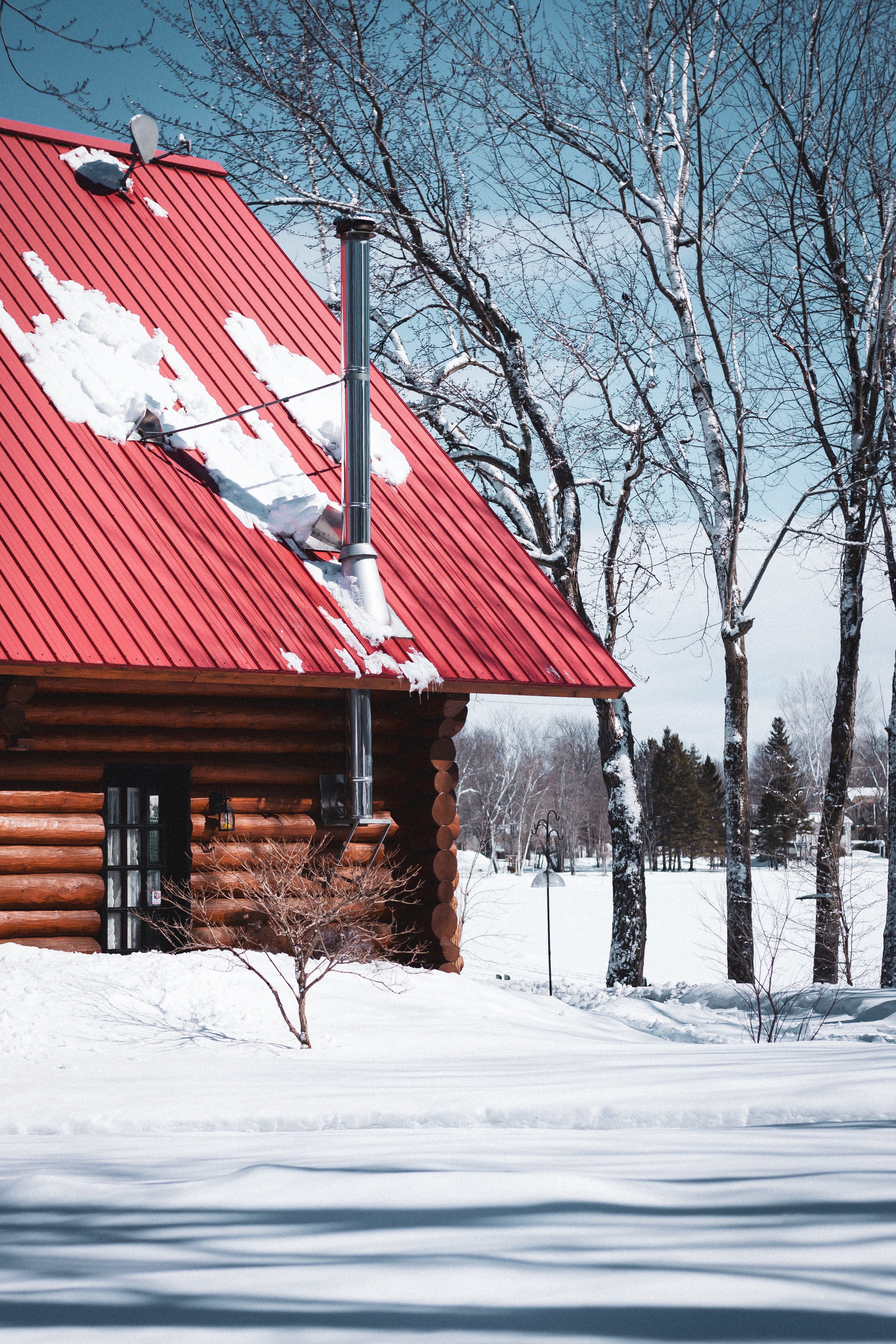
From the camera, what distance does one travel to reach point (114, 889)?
32.2ft

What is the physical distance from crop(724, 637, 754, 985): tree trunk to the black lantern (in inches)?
304

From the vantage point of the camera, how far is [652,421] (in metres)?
17.1

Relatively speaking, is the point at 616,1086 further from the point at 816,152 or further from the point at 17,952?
the point at 816,152

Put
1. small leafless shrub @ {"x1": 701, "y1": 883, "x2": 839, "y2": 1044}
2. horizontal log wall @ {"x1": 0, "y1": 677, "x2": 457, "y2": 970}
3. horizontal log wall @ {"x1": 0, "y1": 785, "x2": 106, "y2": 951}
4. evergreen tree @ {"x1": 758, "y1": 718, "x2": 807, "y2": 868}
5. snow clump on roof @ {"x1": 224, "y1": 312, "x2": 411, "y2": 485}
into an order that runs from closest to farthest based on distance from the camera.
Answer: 1. horizontal log wall @ {"x1": 0, "y1": 785, "x2": 106, "y2": 951}
2. horizontal log wall @ {"x1": 0, "y1": 677, "x2": 457, "y2": 970}
3. small leafless shrub @ {"x1": 701, "y1": 883, "x2": 839, "y2": 1044}
4. snow clump on roof @ {"x1": 224, "y1": 312, "x2": 411, "y2": 485}
5. evergreen tree @ {"x1": 758, "y1": 718, "x2": 807, "y2": 868}

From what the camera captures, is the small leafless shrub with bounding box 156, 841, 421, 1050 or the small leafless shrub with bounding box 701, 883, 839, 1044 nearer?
the small leafless shrub with bounding box 156, 841, 421, 1050

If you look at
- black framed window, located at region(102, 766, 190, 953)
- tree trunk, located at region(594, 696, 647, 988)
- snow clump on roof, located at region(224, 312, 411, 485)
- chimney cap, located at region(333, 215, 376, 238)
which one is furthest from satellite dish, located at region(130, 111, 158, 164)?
tree trunk, located at region(594, 696, 647, 988)

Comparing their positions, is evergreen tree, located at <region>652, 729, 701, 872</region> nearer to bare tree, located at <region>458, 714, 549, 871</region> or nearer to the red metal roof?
bare tree, located at <region>458, 714, 549, 871</region>

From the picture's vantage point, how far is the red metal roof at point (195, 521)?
8.69 metres

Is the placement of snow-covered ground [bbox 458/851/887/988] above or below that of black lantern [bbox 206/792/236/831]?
below

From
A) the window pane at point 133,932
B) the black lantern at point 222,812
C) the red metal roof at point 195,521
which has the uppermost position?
the red metal roof at point 195,521

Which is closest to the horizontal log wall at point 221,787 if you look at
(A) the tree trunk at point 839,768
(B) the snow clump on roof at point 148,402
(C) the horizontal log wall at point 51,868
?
(C) the horizontal log wall at point 51,868

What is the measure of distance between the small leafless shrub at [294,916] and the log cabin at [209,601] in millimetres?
166

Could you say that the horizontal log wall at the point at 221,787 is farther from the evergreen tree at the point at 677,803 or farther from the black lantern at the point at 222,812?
the evergreen tree at the point at 677,803

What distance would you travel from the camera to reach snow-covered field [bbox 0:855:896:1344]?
2234 millimetres
